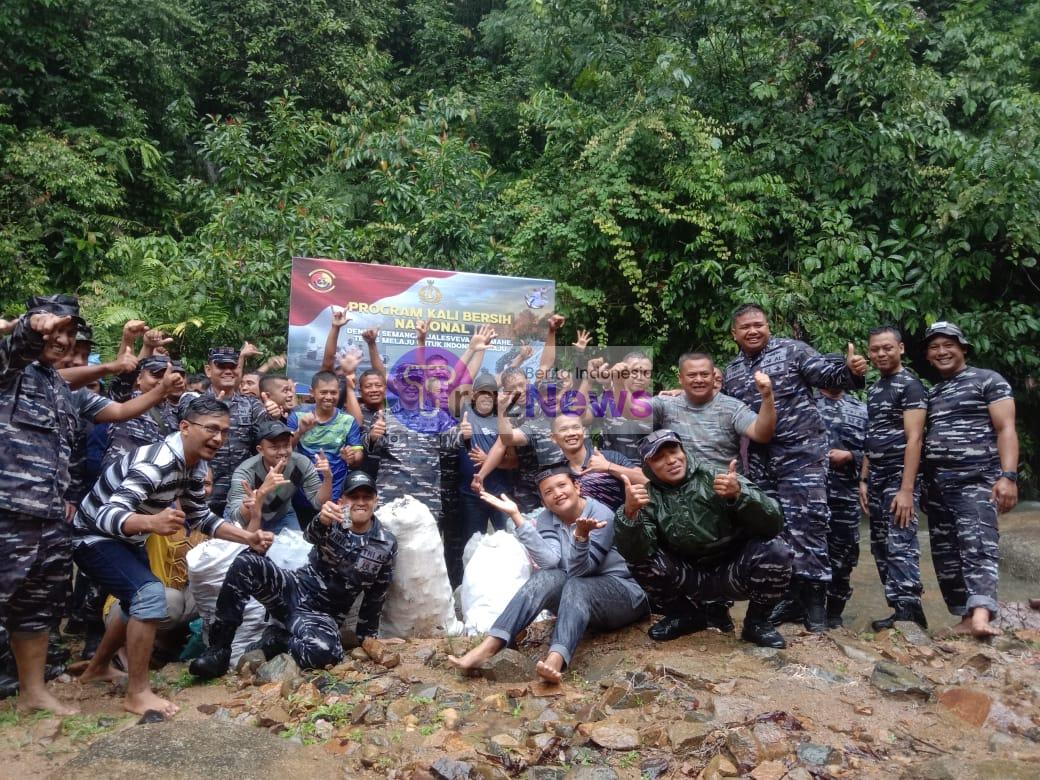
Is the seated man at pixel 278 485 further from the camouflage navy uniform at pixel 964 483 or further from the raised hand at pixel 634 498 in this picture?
the camouflage navy uniform at pixel 964 483

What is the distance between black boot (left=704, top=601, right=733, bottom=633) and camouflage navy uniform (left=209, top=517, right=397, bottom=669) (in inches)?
71.4

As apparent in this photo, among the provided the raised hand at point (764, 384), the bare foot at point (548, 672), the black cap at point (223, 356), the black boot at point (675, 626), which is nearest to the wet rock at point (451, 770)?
the bare foot at point (548, 672)

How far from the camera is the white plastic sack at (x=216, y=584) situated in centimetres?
473

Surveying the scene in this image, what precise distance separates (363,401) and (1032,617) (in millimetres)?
4609

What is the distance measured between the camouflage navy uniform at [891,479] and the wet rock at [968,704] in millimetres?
1356

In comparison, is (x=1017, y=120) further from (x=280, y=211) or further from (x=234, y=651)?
(x=234, y=651)

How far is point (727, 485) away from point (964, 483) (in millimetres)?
1705

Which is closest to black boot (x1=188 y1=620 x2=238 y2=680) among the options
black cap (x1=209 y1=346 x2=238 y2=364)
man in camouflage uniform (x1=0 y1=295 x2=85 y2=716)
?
man in camouflage uniform (x1=0 y1=295 x2=85 y2=716)

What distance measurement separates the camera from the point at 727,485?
167 inches

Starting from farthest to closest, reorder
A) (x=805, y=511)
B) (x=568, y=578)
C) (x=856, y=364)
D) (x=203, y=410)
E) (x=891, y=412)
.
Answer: (x=891, y=412), (x=856, y=364), (x=805, y=511), (x=568, y=578), (x=203, y=410)

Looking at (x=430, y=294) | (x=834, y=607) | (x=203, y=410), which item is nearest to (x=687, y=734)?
(x=834, y=607)

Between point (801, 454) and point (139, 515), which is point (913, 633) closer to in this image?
point (801, 454)

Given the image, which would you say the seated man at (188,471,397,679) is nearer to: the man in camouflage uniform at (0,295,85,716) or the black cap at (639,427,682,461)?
the man in camouflage uniform at (0,295,85,716)

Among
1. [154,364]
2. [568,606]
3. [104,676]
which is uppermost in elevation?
[154,364]
